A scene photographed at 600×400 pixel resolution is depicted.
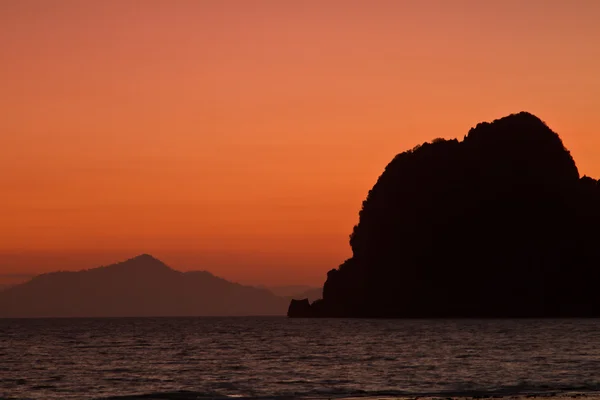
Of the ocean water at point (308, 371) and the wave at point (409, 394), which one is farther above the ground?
the ocean water at point (308, 371)

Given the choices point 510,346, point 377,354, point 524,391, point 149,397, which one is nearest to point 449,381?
point 524,391

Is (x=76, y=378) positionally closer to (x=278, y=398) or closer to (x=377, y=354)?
(x=278, y=398)

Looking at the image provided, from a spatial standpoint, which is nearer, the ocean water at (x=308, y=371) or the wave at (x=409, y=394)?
the wave at (x=409, y=394)

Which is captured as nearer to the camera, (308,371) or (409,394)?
(409,394)

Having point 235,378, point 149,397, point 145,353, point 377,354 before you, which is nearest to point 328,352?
point 377,354

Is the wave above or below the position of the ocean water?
below

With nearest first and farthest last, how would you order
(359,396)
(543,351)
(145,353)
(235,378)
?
1. (359,396)
2. (235,378)
3. (543,351)
4. (145,353)

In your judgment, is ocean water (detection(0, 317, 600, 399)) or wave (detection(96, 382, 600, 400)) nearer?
wave (detection(96, 382, 600, 400))

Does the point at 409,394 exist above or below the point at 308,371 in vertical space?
below

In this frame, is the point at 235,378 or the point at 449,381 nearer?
the point at 449,381

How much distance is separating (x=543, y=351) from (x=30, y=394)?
5645 cm

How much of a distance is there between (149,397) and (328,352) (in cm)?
4575

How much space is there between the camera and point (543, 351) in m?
95.0

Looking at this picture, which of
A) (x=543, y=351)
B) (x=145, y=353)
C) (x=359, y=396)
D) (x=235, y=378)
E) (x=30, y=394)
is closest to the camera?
(x=359, y=396)
